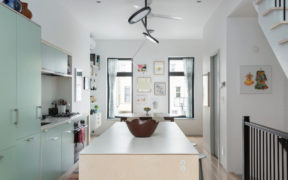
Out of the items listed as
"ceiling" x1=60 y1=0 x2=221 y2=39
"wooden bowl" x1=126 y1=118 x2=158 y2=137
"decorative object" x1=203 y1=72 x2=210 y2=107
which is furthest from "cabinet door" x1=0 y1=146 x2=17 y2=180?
"decorative object" x1=203 y1=72 x2=210 y2=107

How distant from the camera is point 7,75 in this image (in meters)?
2.28

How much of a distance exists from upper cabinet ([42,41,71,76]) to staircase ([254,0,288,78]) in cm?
304

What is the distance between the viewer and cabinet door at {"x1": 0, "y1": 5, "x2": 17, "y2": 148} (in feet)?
7.13

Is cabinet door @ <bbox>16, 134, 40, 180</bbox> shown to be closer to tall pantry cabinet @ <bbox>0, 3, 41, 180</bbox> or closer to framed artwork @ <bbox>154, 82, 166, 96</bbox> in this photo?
tall pantry cabinet @ <bbox>0, 3, 41, 180</bbox>

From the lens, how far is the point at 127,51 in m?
8.11

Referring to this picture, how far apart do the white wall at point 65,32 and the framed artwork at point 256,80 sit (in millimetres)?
3317

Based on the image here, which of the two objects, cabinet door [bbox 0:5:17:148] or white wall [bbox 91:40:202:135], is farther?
white wall [bbox 91:40:202:135]

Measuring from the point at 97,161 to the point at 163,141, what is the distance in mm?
737

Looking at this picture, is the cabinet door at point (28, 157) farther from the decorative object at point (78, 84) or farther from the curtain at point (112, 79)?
the curtain at point (112, 79)

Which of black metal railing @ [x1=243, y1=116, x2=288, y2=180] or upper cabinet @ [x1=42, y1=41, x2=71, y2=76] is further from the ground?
upper cabinet @ [x1=42, y1=41, x2=71, y2=76]

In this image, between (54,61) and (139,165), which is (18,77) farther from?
(54,61)

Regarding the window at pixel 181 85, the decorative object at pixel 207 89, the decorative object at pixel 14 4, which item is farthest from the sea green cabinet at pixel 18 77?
the window at pixel 181 85

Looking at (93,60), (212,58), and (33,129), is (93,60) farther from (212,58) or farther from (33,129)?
(33,129)

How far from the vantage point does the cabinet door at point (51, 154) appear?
10.4 ft
